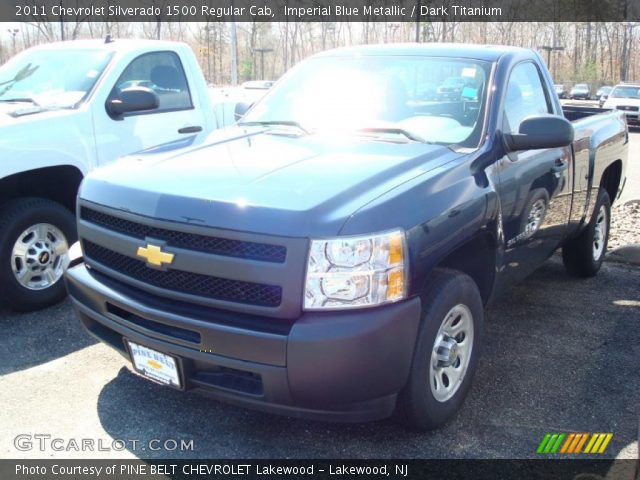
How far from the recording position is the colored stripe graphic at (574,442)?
299cm

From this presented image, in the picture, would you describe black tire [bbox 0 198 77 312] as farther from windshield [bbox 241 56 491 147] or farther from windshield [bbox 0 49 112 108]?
windshield [bbox 241 56 491 147]

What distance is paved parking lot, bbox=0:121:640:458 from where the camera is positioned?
9.80 feet

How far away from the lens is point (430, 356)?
2.78 metres

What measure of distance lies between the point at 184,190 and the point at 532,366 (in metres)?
2.43

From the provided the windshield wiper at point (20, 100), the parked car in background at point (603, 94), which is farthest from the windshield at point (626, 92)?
the windshield wiper at point (20, 100)

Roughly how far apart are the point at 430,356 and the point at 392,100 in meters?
1.67

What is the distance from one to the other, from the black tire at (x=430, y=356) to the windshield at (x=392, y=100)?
2.79 feet

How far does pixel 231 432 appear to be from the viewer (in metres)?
3.09

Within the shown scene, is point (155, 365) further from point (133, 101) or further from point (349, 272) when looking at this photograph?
point (133, 101)

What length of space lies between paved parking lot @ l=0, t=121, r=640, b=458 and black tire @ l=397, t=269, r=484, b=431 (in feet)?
0.48

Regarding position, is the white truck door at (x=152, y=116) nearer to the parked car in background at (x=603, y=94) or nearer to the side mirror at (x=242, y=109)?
the side mirror at (x=242, y=109)

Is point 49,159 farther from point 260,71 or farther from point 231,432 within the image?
point 260,71

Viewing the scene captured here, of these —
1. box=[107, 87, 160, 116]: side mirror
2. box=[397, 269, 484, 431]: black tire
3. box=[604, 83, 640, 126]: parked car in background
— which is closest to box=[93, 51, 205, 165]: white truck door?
box=[107, 87, 160, 116]: side mirror

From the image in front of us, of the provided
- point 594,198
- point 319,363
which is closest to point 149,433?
point 319,363
